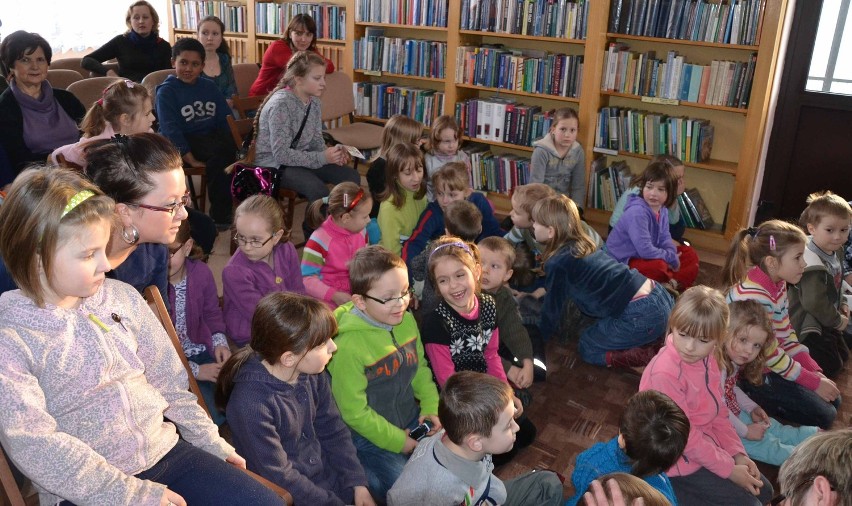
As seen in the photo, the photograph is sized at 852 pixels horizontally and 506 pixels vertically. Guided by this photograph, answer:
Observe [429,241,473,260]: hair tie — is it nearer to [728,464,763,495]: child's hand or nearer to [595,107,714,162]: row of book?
[728,464,763,495]: child's hand

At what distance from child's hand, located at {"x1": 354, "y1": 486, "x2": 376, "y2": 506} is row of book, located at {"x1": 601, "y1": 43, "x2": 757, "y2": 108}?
3.54 meters

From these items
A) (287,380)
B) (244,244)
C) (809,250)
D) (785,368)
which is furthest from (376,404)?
(809,250)

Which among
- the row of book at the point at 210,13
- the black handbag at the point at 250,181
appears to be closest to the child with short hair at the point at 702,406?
the black handbag at the point at 250,181

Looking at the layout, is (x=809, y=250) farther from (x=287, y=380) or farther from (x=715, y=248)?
(x=287, y=380)

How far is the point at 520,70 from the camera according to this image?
507 centimetres

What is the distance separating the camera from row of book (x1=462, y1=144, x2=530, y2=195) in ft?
17.1

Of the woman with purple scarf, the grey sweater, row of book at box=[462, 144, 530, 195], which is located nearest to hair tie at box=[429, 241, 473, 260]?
the grey sweater

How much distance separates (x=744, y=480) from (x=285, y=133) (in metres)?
2.83

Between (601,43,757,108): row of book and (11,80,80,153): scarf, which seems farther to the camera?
(601,43,757,108): row of book

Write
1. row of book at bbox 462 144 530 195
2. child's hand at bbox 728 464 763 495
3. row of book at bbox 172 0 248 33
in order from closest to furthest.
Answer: child's hand at bbox 728 464 763 495 → row of book at bbox 462 144 530 195 → row of book at bbox 172 0 248 33

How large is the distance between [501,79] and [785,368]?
3048 mm

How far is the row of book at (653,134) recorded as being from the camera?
4609 mm

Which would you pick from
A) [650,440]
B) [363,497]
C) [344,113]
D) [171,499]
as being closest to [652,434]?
[650,440]

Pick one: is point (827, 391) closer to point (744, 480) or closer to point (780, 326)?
point (780, 326)
